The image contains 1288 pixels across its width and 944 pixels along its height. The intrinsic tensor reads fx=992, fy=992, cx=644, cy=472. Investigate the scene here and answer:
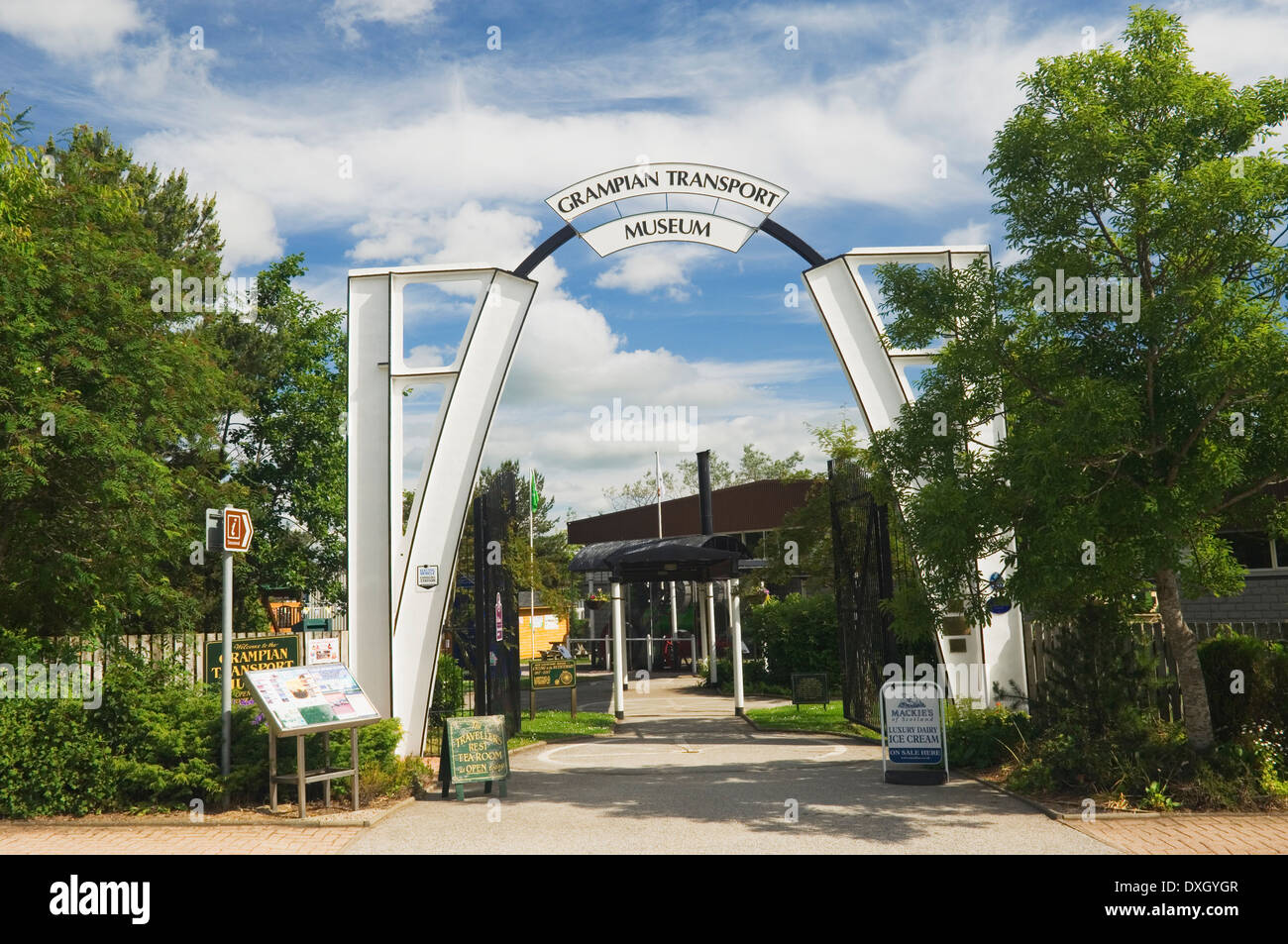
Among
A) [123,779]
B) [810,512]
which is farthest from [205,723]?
[810,512]

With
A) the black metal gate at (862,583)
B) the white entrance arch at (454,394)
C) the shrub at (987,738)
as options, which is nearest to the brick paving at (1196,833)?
the shrub at (987,738)

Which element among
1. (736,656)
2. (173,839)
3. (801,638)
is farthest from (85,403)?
(801,638)

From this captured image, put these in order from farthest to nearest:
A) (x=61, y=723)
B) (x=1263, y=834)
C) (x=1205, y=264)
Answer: (x=61, y=723)
(x=1205, y=264)
(x=1263, y=834)

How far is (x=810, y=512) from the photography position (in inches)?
821

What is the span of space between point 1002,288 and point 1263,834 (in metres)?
5.24

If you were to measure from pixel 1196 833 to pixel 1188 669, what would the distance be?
189 centimetres

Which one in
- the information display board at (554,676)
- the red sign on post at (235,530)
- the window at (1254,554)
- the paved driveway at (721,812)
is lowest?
the paved driveway at (721,812)

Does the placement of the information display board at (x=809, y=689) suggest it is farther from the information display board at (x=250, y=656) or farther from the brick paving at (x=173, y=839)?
the brick paving at (x=173, y=839)

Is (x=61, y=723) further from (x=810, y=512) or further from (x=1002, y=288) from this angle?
(x=810, y=512)

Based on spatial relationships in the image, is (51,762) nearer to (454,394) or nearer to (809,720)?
(454,394)

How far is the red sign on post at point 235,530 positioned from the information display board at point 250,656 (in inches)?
66.6

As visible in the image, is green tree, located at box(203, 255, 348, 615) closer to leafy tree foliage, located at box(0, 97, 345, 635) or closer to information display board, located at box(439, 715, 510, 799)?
leafy tree foliage, located at box(0, 97, 345, 635)

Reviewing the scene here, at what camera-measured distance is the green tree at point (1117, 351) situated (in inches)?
335

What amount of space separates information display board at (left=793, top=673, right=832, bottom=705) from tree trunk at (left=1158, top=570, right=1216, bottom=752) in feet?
25.8
